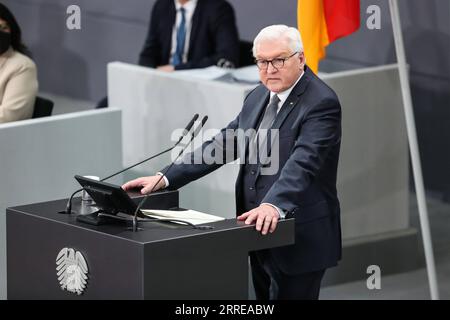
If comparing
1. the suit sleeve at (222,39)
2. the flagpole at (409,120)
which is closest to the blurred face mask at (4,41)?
the suit sleeve at (222,39)

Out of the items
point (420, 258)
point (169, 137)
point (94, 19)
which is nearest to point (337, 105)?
A: point (169, 137)

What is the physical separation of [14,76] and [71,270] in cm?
268

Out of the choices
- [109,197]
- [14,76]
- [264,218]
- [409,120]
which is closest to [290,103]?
[264,218]

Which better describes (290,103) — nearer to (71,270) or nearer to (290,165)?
(290,165)

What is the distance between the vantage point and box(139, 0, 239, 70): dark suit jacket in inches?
285

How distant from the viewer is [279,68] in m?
4.21

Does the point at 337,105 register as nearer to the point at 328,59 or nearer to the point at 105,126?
the point at 105,126

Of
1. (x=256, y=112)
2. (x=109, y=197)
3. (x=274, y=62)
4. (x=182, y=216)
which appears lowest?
(x=182, y=216)

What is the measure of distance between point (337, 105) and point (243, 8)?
189 inches

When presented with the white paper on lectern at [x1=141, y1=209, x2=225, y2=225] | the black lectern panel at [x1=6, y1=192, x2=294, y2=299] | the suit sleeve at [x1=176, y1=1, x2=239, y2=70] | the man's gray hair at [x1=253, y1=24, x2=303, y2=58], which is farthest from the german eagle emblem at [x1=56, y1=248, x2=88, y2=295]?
the suit sleeve at [x1=176, y1=1, x2=239, y2=70]

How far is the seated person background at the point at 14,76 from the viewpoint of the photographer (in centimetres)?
625

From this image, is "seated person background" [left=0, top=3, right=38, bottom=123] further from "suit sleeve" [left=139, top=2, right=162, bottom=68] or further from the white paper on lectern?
the white paper on lectern

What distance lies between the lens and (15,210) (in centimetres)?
408

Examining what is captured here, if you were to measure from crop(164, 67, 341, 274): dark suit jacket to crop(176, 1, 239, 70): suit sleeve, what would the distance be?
2738 mm
